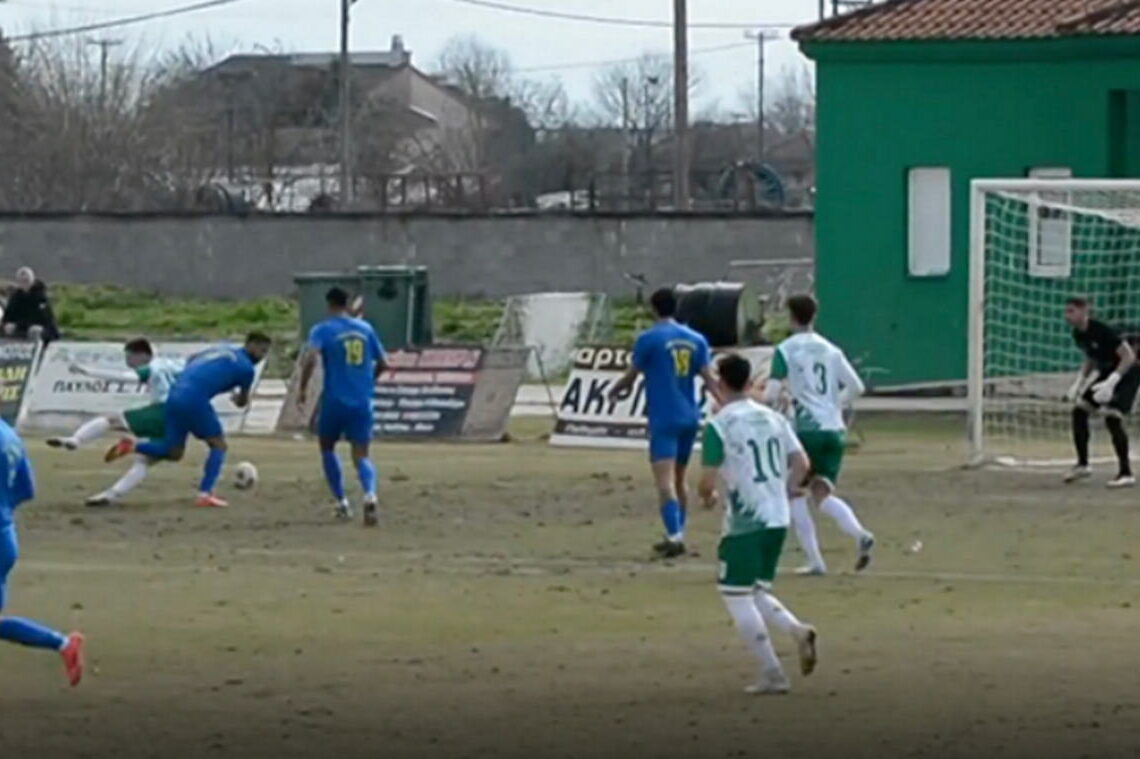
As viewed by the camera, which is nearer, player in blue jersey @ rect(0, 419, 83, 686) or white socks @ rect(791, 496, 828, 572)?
player in blue jersey @ rect(0, 419, 83, 686)

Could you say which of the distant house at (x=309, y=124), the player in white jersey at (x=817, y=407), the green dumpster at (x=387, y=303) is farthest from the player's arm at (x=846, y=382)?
the distant house at (x=309, y=124)

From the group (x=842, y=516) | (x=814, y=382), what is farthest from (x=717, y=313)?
(x=842, y=516)

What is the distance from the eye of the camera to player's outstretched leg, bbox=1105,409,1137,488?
25594mm

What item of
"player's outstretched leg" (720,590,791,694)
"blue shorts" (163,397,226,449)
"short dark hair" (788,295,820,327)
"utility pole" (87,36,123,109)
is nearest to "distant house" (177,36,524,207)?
"utility pole" (87,36,123,109)

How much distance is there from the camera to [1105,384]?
85.0 ft

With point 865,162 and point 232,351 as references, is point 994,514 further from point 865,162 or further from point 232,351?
point 865,162

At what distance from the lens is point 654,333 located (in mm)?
20031

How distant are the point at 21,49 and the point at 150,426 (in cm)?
5515

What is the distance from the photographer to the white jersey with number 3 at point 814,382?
1881 centimetres

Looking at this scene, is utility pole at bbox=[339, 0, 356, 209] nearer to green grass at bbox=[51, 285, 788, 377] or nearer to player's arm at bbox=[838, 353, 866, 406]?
green grass at bbox=[51, 285, 788, 377]

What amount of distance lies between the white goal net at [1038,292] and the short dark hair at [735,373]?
1529 cm

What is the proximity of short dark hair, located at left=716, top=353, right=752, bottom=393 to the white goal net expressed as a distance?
15287 millimetres

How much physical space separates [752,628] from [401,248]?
4443cm

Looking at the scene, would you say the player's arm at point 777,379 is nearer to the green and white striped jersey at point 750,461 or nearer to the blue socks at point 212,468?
the green and white striped jersey at point 750,461
